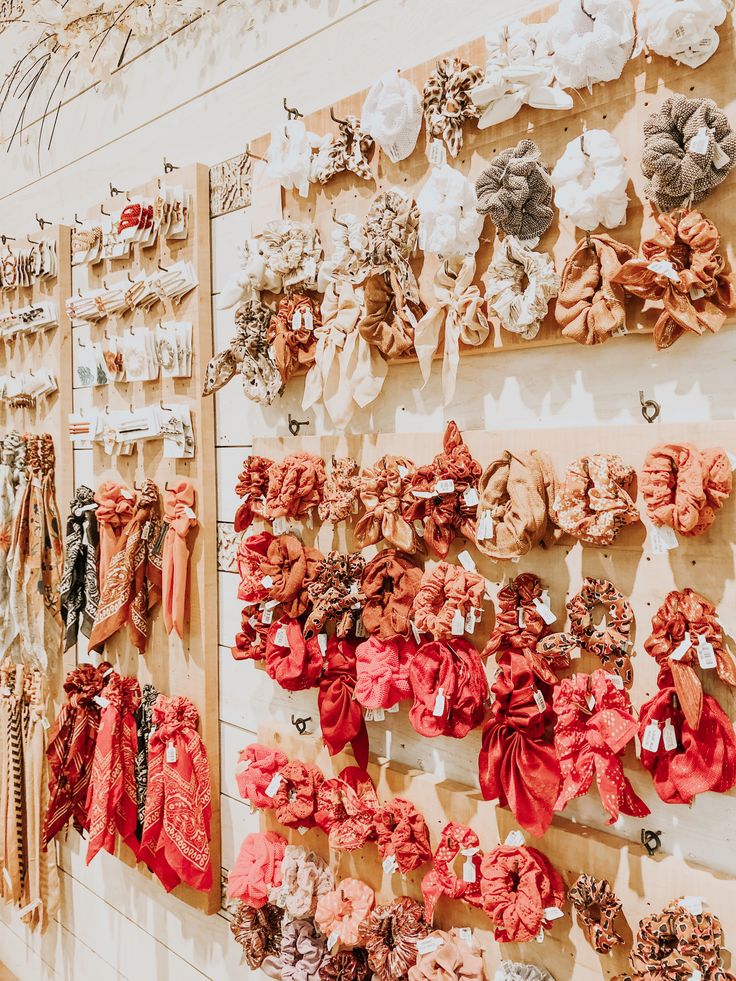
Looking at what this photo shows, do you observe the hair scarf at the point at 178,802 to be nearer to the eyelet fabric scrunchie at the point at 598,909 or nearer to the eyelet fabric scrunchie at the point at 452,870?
the eyelet fabric scrunchie at the point at 452,870

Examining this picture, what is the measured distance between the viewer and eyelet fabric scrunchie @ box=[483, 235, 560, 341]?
1.22 meters

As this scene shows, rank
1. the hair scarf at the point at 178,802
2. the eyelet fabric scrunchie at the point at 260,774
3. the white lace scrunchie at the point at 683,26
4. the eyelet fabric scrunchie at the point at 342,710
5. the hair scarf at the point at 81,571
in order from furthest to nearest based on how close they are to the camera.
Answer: the hair scarf at the point at 81,571 → the hair scarf at the point at 178,802 → the eyelet fabric scrunchie at the point at 260,774 → the eyelet fabric scrunchie at the point at 342,710 → the white lace scrunchie at the point at 683,26

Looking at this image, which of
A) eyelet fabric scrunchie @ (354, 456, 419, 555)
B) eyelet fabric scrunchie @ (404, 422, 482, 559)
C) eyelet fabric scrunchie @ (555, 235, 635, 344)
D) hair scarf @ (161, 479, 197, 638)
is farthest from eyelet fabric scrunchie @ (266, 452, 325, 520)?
eyelet fabric scrunchie @ (555, 235, 635, 344)

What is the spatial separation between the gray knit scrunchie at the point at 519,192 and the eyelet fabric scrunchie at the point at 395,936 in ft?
4.12

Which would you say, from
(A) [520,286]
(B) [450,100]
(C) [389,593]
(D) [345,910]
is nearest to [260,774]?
(D) [345,910]

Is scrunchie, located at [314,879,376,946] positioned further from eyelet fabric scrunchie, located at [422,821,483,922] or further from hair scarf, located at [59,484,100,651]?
hair scarf, located at [59,484,100,651]

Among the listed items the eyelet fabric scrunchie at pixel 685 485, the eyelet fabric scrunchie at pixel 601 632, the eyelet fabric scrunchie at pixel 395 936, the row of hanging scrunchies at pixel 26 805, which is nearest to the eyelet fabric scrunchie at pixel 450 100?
the eyelet fabric scrunchie at pixel 685 485

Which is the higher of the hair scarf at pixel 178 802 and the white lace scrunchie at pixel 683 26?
the white lace scrunchie at pixel 683 26

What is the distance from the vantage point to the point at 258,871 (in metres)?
1.65

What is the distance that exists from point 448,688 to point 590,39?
3.48ft

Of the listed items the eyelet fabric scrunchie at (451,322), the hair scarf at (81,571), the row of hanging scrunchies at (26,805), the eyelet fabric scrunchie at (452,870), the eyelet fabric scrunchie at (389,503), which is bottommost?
the row of hanging scrunchies at (26,805)

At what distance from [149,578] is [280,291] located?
87 centimetres

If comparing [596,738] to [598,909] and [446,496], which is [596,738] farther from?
[446,496]

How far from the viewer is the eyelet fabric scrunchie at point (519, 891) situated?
1238mm
